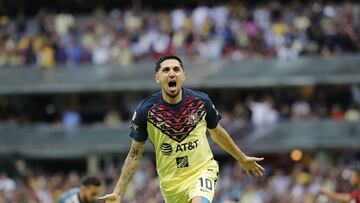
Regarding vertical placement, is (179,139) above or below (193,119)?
below

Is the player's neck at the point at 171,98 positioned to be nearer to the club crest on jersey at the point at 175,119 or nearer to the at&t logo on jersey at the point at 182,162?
the club crest on jersey at the point at 175,119

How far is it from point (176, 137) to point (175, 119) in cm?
19

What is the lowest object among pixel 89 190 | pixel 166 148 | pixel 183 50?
pixel 183 50

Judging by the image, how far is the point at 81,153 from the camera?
33500 mm

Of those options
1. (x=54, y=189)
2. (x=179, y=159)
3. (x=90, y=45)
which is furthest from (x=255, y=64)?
(x=179, y=159)

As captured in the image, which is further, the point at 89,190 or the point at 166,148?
the point at 89,190

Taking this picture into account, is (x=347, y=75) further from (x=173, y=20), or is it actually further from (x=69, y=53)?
(x=69, y=53)

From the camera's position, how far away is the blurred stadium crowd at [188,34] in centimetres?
3142

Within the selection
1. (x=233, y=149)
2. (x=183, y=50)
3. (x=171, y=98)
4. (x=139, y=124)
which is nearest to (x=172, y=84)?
(x=171, y=98)

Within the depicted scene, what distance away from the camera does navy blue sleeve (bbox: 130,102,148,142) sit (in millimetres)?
11078

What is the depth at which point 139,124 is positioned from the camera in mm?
11094

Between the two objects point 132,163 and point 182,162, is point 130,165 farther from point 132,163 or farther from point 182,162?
point 182,162

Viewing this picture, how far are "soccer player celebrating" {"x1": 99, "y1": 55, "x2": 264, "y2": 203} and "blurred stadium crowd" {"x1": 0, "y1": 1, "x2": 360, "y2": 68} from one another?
19935mm

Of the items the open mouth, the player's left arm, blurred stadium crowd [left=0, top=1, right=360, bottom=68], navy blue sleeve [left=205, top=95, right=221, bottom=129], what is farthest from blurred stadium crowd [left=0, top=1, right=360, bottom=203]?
the open mouth
